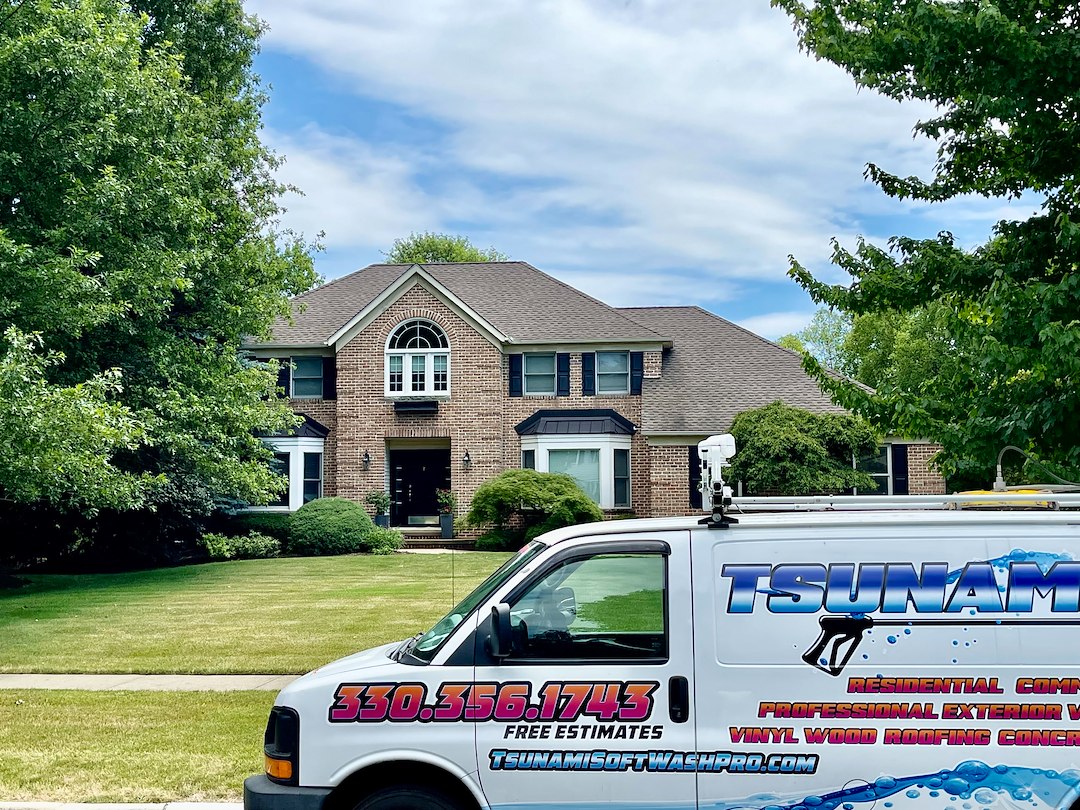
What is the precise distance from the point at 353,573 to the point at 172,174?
985 centimetres

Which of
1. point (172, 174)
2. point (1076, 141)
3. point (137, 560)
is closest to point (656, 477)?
point (137, 560)

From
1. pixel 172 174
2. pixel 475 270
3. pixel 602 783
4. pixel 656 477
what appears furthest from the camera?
pixel 475 270

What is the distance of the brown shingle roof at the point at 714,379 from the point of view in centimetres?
3359

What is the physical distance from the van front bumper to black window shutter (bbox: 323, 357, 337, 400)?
102ft

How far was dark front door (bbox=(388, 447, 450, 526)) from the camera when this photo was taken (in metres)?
36.3

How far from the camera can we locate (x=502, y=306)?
36781 millimetres

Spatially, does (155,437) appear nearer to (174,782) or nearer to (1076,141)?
(174,782)

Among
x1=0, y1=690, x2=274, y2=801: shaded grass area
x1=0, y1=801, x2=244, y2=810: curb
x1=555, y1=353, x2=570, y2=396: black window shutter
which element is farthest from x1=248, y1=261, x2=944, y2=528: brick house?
x1=0, y1=801, x2=244, y2=810: curb

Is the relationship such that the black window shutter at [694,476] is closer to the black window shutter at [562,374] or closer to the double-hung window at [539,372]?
the black window shutter at [562,374]

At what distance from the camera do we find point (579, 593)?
539cm

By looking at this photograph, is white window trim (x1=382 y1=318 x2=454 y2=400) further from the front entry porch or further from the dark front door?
the dark front door

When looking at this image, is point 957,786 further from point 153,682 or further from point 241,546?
point 241,546

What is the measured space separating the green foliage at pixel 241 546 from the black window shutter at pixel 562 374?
33.7 ft

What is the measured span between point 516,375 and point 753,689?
30157 mm
